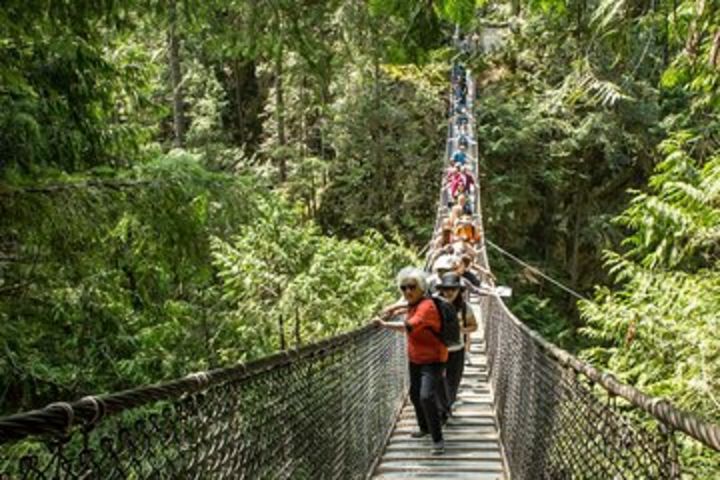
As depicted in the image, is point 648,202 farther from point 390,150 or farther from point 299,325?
point 390,150

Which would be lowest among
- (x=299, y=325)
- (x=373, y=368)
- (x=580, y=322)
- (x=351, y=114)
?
(x=580, y=322)

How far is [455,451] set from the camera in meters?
3.94

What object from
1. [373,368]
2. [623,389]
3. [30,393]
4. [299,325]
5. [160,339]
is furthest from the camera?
[299,325]

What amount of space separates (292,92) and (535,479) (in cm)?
1463

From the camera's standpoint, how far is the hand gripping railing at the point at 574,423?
1.37 meters

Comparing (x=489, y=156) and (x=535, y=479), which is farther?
(x=489, y=156)

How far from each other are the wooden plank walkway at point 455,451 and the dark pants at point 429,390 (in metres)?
0.14

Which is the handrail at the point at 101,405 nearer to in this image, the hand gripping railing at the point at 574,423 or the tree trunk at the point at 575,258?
the hand gripping railing at the point at 574,423

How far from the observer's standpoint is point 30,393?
3438mm

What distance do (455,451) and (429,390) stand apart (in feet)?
1.77

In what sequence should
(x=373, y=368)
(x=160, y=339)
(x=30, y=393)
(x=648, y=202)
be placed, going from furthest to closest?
(x=160, y=339)
(x=648, y=202)
(x=373, y=368)
(x=30, y=393)

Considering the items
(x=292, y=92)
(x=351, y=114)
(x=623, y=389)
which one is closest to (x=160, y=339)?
(x=623, y=389)

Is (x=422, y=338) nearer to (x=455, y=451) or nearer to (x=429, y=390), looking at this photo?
(x=429, y=390)

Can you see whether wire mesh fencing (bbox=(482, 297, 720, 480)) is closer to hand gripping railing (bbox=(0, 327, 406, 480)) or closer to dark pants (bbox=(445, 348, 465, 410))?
dark pants (bbox=(445, 348, 465, 410))
